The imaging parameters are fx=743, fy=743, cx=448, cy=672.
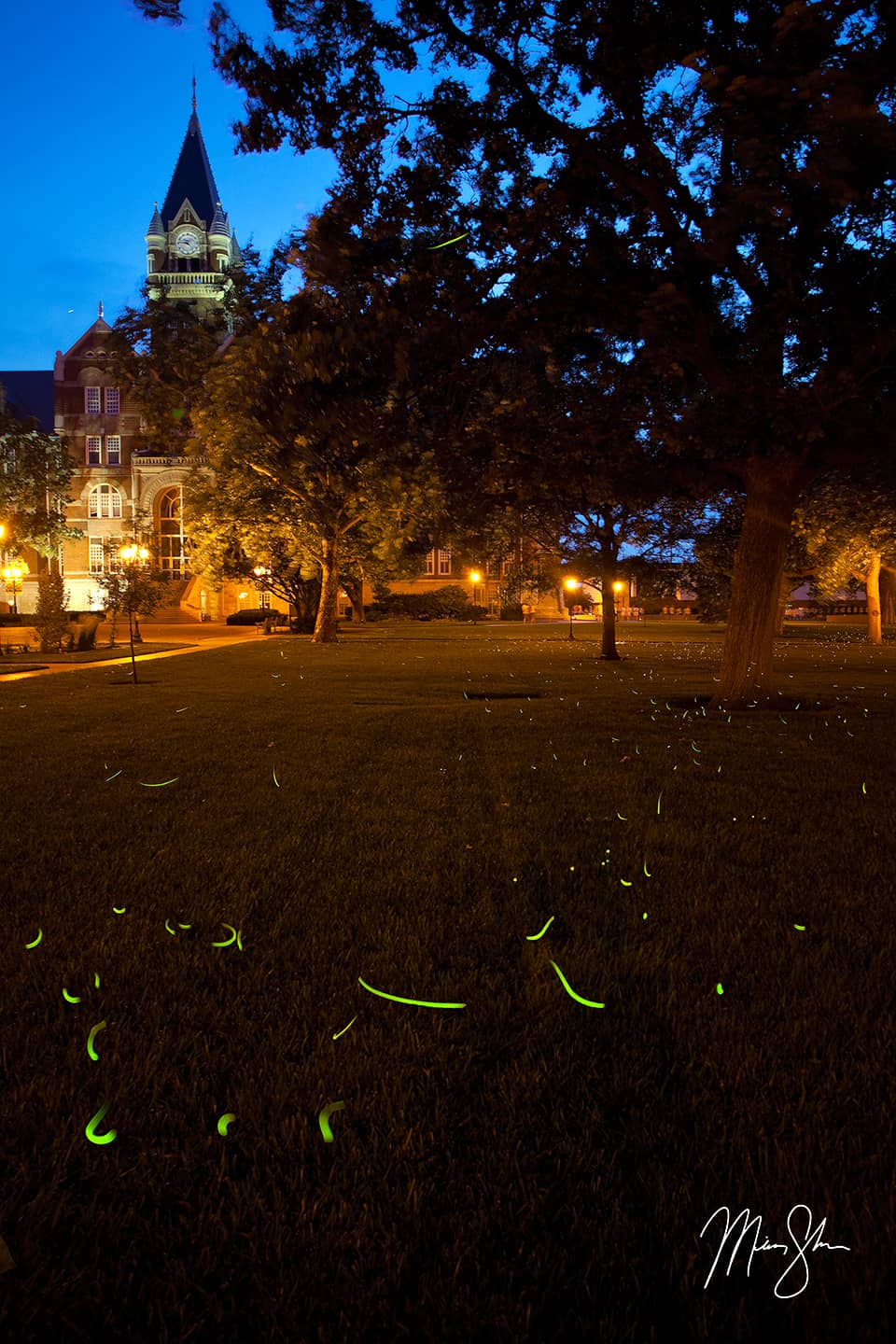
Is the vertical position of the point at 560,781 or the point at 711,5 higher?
the point at 711,5

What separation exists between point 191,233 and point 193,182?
18.9 ft

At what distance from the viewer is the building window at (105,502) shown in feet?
203

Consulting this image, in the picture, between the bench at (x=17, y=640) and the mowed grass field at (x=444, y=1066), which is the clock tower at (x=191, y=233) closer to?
the bench at (x=17, y=640)

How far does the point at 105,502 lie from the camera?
62.1 meters

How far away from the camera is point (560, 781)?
641cm

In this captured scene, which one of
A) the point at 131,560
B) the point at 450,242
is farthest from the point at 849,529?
the point at 131,560

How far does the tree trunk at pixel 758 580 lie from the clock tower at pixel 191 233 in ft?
237

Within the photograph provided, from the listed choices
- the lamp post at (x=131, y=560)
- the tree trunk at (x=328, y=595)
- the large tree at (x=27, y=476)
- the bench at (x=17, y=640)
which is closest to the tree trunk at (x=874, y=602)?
the tree trunk at (x=328, y=595)

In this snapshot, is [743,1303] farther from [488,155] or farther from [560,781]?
[488,155]

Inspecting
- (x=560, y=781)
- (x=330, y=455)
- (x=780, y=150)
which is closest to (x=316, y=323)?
(x=330, y=455)

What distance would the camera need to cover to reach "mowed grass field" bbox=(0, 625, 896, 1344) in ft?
5.12

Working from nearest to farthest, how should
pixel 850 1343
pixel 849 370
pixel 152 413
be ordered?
pixel 850 1343 → pixel 849 370 → pixel 152 413

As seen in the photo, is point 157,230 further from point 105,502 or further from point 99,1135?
point 99,1135

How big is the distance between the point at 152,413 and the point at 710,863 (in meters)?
13.8
